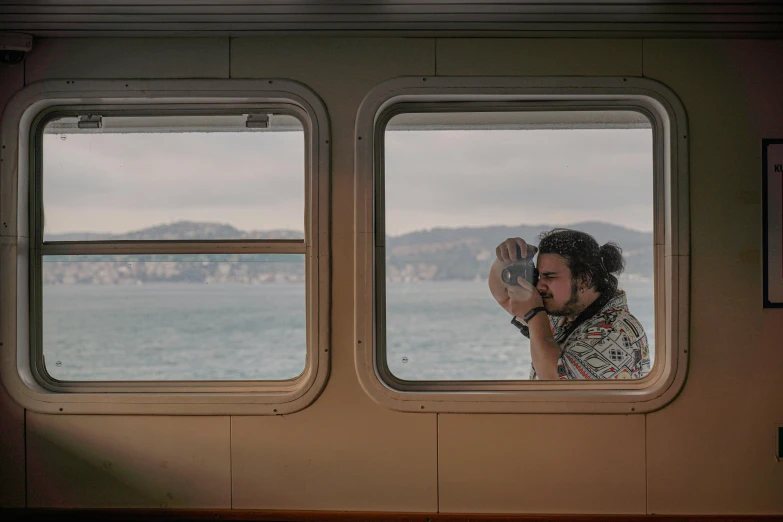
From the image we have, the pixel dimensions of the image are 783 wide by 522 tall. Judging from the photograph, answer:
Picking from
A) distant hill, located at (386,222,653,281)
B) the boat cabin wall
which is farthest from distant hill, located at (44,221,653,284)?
the boat cabin wall

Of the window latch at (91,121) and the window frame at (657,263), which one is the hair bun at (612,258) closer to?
the window frame at (657,263)

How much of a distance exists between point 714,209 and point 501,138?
3.17 ft

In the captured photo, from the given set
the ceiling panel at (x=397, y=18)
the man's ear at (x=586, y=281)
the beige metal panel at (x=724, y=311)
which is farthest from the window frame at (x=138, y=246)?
the beige metal panel at (x=724, y=311)

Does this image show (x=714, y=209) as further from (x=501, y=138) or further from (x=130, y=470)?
(x=130, y=470)

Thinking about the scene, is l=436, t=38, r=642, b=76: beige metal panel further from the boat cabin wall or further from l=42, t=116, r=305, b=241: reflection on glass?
l=42, t=116, r=305, b=241: reflection on glass

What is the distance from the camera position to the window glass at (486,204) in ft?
9.84

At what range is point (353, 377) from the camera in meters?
2.88

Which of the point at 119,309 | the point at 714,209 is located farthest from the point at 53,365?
the point at 714,209

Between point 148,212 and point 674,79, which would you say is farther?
point 148,212

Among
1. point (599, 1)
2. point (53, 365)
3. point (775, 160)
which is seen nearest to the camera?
point (599, 1)

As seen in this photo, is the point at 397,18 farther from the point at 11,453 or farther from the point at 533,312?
the point at 11,453

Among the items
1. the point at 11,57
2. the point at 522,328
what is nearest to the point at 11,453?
the point at 11,57

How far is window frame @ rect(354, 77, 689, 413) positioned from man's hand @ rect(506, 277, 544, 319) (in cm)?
36

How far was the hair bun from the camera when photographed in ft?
9.79
